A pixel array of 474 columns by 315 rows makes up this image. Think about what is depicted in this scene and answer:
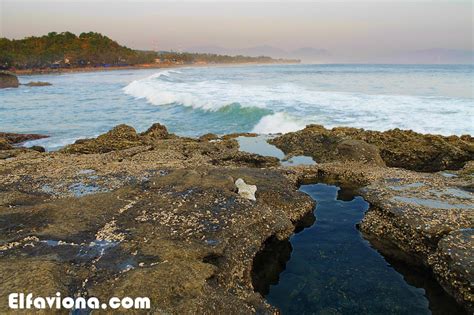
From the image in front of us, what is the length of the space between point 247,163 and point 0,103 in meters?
33.7

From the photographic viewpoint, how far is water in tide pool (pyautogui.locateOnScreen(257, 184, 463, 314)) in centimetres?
537

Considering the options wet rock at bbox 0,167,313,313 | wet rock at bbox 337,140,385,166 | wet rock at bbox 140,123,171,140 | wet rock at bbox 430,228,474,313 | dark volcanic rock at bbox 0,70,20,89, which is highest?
dark volcanic rock at bbox 0,70,20,89

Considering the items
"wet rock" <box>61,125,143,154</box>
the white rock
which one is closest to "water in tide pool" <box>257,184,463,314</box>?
the white rock

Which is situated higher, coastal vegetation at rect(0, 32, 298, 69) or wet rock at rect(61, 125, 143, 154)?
coastal vegetation at rect(0, 32, 298, 69)

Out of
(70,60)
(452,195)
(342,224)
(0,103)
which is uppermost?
(70,60)

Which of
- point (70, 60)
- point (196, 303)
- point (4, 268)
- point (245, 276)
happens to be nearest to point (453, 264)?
point (245, 276)

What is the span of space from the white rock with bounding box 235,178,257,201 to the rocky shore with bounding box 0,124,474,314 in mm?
24

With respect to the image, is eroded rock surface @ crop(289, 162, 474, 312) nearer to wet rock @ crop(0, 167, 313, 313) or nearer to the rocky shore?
the rocky shore

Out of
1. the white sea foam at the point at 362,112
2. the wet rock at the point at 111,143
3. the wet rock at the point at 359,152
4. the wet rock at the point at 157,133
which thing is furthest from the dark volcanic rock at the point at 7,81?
the wet rock at the point at 359,152

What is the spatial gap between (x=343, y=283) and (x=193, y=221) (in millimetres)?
2684

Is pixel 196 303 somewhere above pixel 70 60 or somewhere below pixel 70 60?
below

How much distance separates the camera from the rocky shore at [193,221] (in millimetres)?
4578

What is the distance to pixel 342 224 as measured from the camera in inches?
310

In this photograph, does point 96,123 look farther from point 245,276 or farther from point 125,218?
point 245,276
